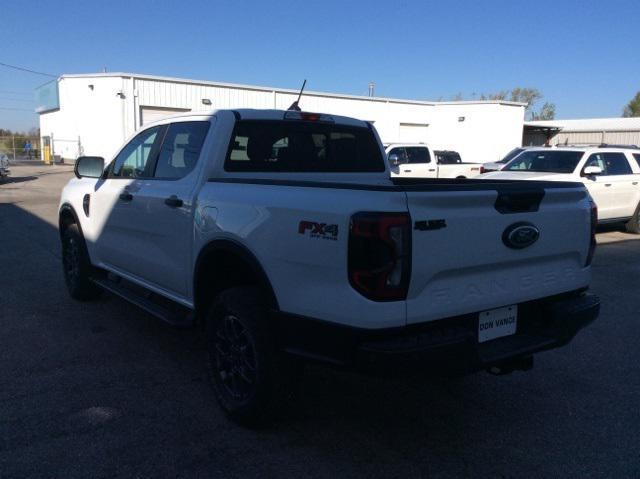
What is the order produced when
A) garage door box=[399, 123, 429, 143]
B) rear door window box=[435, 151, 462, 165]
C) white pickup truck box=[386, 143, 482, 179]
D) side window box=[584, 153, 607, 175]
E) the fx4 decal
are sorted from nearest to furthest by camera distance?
the fx4 decal < side window box=[584, 153, 607, 175] < white pickup truck box=[386, 143, 482, 179] < rear door window box=[435, 151, 462, 165] < garage door box=[399, 123, 429, 143]

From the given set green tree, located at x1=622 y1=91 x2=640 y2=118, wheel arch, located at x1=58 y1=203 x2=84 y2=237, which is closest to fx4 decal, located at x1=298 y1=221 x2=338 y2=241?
wheel arch, located at x1=58 y1=203 x2=84 y2=237

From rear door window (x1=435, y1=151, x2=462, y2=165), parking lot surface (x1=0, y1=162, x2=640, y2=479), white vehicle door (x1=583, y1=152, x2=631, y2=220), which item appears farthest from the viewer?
rear door window (x1=435, y1=151, x2=462, y2=165)

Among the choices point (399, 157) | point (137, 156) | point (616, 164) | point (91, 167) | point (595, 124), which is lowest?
point (91, 167)

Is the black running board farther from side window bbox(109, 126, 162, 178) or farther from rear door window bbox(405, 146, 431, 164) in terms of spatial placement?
rear door window bbox(405, 146, 431, 164)

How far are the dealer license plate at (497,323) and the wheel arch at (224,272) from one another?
1091mm

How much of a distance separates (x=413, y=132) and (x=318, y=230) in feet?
112

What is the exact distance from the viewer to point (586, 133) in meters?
41.5

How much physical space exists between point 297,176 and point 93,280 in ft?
8.22

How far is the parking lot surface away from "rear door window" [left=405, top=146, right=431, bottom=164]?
12.3m

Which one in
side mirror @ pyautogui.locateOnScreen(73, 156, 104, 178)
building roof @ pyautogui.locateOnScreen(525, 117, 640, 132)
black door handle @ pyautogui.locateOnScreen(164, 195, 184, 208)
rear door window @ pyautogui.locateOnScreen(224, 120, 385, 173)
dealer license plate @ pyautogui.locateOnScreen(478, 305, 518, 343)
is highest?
building roof @ pyautogui.locateOnScreen(525, 117, 640, 132)

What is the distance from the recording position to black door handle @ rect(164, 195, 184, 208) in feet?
12.9

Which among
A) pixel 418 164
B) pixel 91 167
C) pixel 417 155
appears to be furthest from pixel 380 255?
pixel 417 155

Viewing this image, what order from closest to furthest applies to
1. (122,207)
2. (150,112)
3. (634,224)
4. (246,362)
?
(246,362), (122,207), (634,224), (150,112)

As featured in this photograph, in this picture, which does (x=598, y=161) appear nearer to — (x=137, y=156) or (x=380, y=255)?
(x=137, y=156)
